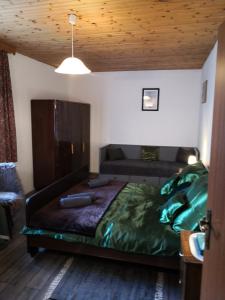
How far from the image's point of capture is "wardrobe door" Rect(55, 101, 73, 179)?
4.24 metres

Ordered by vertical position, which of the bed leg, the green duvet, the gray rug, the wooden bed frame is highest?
the green duvet

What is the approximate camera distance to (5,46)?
341cm

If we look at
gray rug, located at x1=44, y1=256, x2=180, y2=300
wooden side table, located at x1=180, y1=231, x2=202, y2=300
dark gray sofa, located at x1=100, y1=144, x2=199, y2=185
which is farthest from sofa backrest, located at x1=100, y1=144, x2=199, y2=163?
wooden side table, located at x1=180, y1=231, x2=202, y2=300

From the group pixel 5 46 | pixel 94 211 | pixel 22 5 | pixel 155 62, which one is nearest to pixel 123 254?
pixel 94 211

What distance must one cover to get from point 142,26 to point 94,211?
87.6 inches

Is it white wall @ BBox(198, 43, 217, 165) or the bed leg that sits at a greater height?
white wall @ BBox(198, 43, 217, 165)

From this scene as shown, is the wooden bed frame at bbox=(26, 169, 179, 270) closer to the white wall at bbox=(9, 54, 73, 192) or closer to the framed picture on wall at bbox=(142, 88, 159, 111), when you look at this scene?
→ the white wall at bbox=(9, 54, 73, 192)

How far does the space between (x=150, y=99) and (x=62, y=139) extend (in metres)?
2.25

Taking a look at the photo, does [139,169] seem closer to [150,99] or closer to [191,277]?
[150,99]

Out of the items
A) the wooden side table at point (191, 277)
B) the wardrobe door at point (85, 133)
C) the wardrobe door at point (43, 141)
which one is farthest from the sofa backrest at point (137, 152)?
the wooden side table at point (191, 277)

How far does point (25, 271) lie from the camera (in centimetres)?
222

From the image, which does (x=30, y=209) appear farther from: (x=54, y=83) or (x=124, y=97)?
(x=124, y=97)

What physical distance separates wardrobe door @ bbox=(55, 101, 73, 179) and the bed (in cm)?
169

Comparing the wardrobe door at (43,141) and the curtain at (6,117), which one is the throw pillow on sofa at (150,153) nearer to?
the wardrobe door at (43,141)
